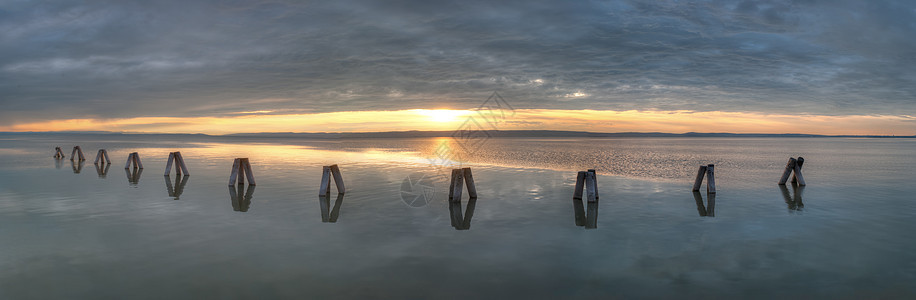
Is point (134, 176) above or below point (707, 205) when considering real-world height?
above

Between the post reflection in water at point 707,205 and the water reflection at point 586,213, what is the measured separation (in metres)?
3.13

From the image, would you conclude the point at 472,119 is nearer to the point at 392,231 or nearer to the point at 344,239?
the point at 392,231

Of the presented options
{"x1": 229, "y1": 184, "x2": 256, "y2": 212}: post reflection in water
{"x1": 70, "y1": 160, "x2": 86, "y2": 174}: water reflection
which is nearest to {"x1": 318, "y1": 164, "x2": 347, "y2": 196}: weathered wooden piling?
{"x1": 229, "y1": 184, "x2": 256, "y2": 212}: post reflection in water

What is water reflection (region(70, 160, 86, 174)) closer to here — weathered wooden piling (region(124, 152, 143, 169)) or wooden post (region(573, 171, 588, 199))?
weathered wooden piling (region(124, 152, 143, 169))

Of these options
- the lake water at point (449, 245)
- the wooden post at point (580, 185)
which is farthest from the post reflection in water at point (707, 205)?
the wooden post at point (580, 185)

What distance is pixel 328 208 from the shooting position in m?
14.8

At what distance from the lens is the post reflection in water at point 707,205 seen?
14.2 metres

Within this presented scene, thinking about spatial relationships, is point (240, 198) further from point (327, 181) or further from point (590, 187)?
point (590, 187)

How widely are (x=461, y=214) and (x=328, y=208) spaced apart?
428 cm

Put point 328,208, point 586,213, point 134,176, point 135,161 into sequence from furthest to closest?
point 135,161 → point 134,176 → point 328,208 → point 586,213

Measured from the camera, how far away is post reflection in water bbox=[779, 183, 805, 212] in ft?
51.3

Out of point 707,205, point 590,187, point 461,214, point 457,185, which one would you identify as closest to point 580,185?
point 590,187

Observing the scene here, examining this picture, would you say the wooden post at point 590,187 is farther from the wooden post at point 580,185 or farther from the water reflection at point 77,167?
the water reflection at point 77,167

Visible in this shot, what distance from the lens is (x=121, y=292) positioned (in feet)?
23.4
